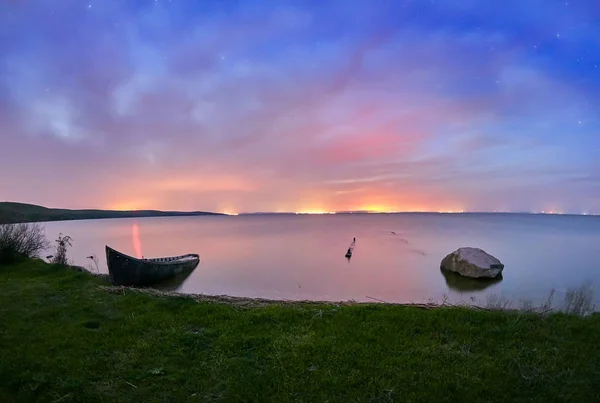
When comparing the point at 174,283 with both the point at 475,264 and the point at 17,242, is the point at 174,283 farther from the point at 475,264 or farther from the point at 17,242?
the point at 475,264

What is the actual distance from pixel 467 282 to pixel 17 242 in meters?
28.1

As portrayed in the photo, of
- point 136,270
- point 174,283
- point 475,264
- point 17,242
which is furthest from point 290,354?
point 475,264

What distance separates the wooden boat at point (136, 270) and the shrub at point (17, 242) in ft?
13.4

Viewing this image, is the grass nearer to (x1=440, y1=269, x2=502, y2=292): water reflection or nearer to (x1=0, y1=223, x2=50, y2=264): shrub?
(x1=0, y1=223, x2=50, y2=264): shrub

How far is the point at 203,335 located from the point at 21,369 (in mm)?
3044

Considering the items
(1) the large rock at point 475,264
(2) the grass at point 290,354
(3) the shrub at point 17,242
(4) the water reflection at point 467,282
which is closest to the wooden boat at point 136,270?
(3) the shrub at point 17,242

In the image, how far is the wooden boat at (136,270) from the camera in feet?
63.3

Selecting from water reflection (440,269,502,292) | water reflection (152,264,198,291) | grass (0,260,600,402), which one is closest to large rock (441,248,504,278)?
water reflection (440,269,502,292)

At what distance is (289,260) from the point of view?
37719mm

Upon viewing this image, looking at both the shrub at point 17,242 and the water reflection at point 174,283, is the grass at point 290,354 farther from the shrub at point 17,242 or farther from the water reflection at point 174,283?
the water reflection at point 174,283

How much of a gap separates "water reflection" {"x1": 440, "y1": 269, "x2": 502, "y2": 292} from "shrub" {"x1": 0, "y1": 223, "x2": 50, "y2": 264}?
84.5 ft

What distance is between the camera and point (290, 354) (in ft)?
21.0

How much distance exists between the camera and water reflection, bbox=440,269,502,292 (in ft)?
80.4

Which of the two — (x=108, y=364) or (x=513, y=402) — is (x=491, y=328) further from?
(x=108, y=364)
